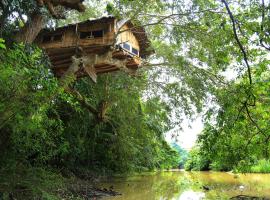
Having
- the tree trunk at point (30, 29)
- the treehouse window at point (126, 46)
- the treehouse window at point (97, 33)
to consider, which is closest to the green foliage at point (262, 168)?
the treehouse window at point (126, 46)

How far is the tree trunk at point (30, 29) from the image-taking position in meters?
10.7

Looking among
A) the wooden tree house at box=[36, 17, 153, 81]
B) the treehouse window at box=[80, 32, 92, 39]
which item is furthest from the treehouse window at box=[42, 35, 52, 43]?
the treehouse window at box=[80, 32, 92, 39]

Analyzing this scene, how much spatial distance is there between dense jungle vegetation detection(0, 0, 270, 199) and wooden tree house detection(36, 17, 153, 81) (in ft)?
3.68

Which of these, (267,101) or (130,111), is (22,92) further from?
(130,111)

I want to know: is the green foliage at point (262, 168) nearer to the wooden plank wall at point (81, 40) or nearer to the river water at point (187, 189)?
the river water at point (187, 189)

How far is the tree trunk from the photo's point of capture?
1066 centimetres

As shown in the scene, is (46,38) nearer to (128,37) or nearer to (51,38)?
(51,38)

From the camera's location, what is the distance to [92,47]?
493 inches

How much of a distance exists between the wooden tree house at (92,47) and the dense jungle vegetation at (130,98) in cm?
112

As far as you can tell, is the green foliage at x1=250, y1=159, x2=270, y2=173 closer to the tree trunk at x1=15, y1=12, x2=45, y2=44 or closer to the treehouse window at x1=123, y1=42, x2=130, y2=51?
the treehouse window at x1=123, y1=42, x2=130, y2=51

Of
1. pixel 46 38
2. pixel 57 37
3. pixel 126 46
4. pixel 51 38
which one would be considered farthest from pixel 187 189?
pixel 46 38

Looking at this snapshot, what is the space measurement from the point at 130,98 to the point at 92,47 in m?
3.76

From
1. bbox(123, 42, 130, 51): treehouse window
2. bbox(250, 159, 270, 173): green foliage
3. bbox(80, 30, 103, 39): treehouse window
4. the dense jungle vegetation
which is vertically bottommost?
bbox(250, 159, 270, 173): green foliage

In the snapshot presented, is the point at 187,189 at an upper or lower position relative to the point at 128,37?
lower
